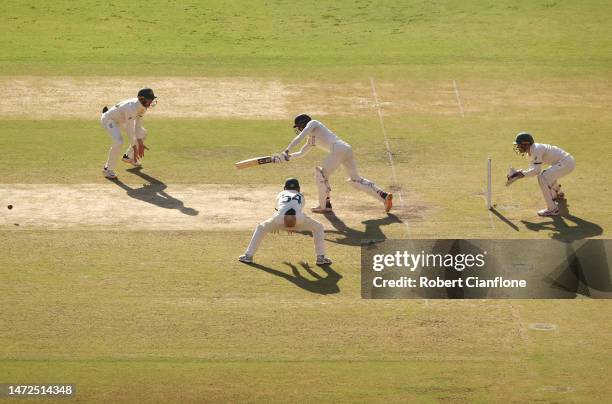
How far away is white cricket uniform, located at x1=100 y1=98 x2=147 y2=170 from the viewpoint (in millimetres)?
30047

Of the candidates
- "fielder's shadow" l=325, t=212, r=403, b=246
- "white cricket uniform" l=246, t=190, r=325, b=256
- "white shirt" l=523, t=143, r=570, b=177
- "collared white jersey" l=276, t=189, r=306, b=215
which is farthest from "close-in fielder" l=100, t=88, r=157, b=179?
"white shirt" l=523, t=143, r=570, b=177

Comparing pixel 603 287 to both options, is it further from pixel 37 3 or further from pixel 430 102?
pixel 37 3

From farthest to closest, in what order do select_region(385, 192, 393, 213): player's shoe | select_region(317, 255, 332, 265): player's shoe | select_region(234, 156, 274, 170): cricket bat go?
select_region(385, 192, 393, 213): player's shoe, select_region(234, 156, 274, 170): cricket bat, select_region(317, 255, 332, 265): player's shoe

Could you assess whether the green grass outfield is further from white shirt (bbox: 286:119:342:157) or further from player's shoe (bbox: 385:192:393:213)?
white shirt (bbox: 286:119:342:157)

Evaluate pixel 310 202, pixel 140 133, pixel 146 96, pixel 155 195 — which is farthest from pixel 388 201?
pixel 140 133

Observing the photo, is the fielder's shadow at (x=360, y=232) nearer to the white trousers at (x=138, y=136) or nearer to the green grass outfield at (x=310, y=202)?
the green grass outfield at (x=310, y=202)

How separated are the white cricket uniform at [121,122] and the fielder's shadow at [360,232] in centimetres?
585

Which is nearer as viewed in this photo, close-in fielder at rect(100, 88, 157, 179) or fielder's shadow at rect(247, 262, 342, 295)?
fielder's shadow at rect(247, 262, 342, 295)

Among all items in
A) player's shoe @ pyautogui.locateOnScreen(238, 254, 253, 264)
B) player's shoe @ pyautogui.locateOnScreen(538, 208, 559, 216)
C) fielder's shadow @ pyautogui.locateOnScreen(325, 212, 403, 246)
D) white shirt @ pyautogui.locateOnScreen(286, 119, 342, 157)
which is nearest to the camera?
player's shoe @ pyautogui.locateOnScreen(238, 254, 253, 264)

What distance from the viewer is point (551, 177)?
2708 centimetres

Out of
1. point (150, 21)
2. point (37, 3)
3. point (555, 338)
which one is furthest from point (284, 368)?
point (37, 3)

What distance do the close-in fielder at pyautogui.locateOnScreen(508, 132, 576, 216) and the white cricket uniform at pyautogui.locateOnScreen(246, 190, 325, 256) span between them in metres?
5.49

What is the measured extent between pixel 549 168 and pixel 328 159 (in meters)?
4.91

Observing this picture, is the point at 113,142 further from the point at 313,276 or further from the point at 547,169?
the point at 547,169
